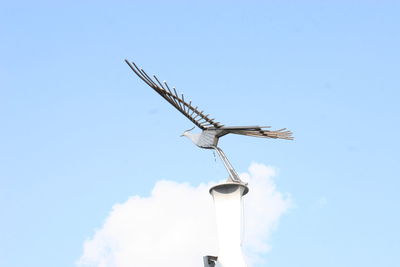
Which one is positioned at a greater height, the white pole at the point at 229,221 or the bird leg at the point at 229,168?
the bird leg at the point at 229,168

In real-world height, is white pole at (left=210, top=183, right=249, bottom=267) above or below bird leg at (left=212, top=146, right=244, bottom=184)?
below

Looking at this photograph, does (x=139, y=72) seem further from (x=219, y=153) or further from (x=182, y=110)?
(x=219, y=153)

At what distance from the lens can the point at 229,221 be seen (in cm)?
1320

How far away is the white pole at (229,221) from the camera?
12.8 metres

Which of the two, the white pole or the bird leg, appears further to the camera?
the bird leg

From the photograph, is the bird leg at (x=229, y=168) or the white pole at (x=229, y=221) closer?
the white pole at (x=229, y=221)

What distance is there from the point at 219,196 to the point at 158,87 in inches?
92.6

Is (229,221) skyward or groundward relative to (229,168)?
groundward

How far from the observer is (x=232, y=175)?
13664mm

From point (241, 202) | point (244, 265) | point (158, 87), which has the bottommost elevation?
point (244, 265)

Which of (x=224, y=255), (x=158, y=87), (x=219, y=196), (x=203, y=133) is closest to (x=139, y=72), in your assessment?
(x=158, y=87)

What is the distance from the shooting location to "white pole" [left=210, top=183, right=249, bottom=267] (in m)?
12.8

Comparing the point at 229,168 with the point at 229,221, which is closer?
the point at 229,221

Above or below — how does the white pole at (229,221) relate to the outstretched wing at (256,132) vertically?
below
